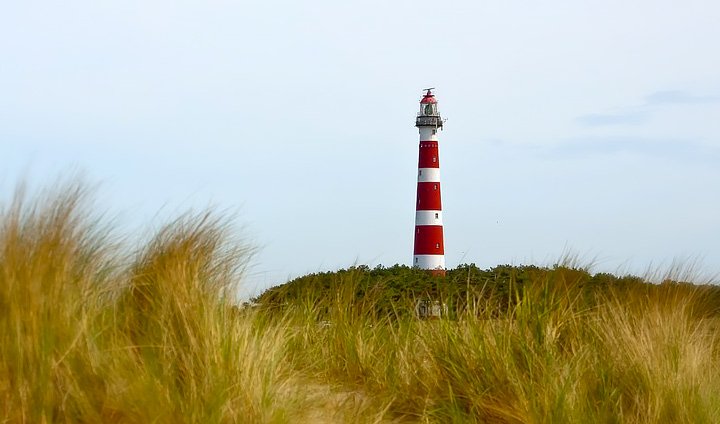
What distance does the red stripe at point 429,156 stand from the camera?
89.3 ft

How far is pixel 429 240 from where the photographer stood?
26.3m

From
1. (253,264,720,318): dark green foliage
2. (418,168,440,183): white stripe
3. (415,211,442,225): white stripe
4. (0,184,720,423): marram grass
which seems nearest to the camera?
(0,184,720,423): marram grass

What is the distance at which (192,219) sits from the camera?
4969 millimetres

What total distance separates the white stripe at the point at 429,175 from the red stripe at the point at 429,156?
0.48 feet

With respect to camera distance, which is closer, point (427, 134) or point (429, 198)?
point (429, 198)

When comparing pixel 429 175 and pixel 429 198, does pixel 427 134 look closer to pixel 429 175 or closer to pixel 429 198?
pixel 429 175

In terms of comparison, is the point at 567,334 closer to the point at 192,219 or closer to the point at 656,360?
the point at 656,360

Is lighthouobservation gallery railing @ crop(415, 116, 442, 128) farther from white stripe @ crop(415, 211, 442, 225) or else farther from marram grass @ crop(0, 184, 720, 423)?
marram grass @ crop(0, 184, 720, 423)

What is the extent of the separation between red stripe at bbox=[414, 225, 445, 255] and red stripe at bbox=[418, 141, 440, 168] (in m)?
1.91

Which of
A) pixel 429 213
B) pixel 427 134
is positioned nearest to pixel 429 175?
pixel 429 213

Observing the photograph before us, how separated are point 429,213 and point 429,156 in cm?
190

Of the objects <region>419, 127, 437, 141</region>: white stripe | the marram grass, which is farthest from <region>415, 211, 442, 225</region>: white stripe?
the marram grass

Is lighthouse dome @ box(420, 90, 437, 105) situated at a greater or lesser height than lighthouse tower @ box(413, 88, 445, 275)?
greater

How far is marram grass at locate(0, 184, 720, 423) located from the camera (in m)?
3.88
